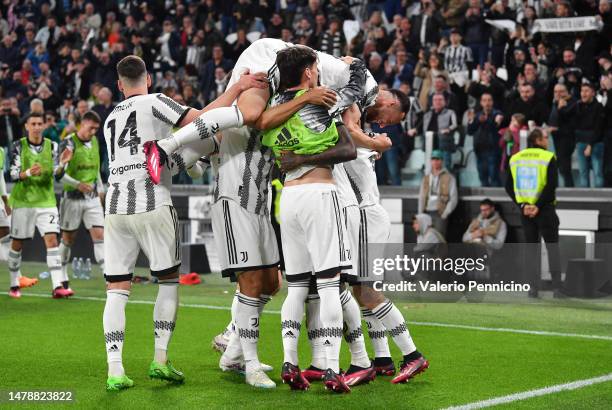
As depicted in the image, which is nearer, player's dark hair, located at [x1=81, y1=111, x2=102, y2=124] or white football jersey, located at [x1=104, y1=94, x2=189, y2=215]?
white football jersey, located at [x1=104, y1=94, x2=189, y2=215]

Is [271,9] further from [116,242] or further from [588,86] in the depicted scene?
[116,242]

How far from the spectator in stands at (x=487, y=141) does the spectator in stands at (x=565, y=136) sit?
2.67ft

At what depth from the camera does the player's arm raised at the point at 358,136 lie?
6.77 meters

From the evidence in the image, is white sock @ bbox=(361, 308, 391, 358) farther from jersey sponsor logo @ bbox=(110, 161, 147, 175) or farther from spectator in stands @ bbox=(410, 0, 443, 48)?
spectator in stands @ bbox=(410, 0, 443, 48)

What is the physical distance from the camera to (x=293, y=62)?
6.36 metres

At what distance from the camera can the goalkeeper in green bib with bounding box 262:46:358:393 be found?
6297 mm

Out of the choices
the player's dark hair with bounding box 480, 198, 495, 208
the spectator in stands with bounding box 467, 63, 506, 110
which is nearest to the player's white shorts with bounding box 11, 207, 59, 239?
the player's dark hair with bounding box 480, 198, 495, 208

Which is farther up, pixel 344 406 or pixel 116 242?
pixel 116 242

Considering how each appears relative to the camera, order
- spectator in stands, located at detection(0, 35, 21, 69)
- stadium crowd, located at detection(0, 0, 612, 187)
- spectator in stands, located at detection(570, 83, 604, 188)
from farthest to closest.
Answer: spectator in stands, located at detection(0, 35, 21, 69) → stadium crowd, located at detection(0, 0, 612, 187) → spectator in stands, located at detection(570, 83, 604, 188)

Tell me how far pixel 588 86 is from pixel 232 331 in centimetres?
800

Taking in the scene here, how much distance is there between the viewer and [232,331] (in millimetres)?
7656

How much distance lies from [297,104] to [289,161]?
370 mm

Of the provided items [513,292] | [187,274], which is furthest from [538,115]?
[187,274]

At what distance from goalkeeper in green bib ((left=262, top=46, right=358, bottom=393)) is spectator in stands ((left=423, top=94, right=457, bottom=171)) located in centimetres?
822
